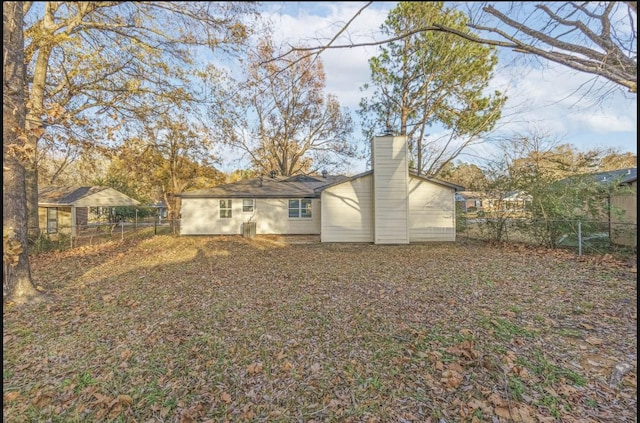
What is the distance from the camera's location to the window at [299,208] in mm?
15828

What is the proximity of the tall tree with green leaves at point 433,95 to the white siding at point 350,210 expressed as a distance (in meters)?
6.87

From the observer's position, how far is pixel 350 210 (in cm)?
1259

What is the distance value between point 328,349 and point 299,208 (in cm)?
1254

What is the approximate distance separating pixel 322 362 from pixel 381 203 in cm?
927

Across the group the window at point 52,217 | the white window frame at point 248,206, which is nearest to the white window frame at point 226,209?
the white window frame at point 248,206

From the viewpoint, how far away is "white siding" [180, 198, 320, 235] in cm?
1548

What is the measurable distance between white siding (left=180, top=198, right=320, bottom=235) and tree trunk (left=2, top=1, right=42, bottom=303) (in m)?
10.3

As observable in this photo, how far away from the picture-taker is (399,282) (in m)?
6.18

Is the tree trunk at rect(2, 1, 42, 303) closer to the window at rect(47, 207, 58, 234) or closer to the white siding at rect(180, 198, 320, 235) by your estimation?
the white siding at rect(180, 198, 320, 235)

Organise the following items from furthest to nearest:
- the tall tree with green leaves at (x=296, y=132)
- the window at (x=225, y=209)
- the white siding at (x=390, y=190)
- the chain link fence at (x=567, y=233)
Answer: the tall tree with green leaves at (x=296, y=132), the window at (x=225, y=209), the white siding at (x=390, y=190), the chain link fence at (x=567, y=233)

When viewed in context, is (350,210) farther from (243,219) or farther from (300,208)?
(243,219)

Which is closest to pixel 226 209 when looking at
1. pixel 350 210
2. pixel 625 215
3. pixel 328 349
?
pixel 350 210

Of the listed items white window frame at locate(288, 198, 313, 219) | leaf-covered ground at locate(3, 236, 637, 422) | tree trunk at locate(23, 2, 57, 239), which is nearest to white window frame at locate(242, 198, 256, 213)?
white window frame at locate(288, 198, 313, 219)

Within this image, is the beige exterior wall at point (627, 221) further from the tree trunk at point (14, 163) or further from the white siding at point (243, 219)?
the tree trunk at point (14, 163)
